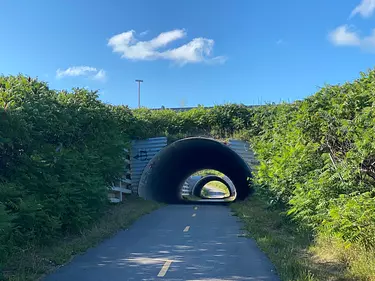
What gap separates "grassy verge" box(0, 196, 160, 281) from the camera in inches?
275

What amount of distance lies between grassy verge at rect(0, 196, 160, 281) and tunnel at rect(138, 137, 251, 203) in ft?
24.4

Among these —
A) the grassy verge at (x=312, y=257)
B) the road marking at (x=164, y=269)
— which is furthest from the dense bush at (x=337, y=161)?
the road marking at (x=164, y=269)

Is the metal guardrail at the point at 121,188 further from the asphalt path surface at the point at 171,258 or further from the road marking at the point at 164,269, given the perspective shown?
the road marking at the point at 164,269

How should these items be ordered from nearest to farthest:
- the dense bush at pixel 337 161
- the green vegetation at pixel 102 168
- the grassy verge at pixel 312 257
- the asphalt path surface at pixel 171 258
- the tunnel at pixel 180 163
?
the grassy verge at pixel 312 257 → the asphalt path surface at pixel 171 258 → the dense bush at pixel 337 161 → the green vegetation at pixel 102 168 → the tunnel at pixel 180 163

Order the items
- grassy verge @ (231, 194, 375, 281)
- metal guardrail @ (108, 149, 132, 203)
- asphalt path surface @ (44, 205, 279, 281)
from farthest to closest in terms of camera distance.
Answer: metal guardrail @ (108, 149, 132, 203) → asphalt path surface @ (44, 205, 279, 281) → grassy verge @ (231, 194, 375, 281)

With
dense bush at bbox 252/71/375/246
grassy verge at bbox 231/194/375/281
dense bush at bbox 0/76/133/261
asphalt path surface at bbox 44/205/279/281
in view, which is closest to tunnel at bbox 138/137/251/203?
dense bush at bbox 252/71/375/246

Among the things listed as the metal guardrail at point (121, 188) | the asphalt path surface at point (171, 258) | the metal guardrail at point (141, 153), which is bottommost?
the asphalt path surface at point (171, 258)

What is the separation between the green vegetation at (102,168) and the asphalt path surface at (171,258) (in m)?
1.03

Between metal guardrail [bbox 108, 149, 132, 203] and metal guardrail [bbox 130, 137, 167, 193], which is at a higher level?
metal guardrail [bbox 130, 137, 167, 193]

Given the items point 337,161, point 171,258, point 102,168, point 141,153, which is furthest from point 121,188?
point 337,161

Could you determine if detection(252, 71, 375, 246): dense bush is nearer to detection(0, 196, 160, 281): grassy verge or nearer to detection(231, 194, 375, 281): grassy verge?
detection(231, 194, 375, 281): grassy verge

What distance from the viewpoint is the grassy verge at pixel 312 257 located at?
6.49m

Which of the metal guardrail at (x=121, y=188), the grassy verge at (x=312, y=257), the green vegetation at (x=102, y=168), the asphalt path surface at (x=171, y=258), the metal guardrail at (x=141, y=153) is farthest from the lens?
the metal guardrail at (x=141, y=153)

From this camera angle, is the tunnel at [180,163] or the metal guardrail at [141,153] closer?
the metal guardrail at [141,153]
